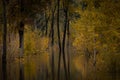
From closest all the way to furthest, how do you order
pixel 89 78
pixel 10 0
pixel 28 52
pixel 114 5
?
1. pixel 89 78
2. pixel 114 5
3. pixel 10 0
4. pixel 28 52

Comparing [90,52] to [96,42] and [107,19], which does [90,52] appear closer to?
[96,42]

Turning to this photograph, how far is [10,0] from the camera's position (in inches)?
1366

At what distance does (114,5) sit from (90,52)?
5.06 meters

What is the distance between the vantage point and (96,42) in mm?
26531

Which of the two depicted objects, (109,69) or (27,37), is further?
(27,37)

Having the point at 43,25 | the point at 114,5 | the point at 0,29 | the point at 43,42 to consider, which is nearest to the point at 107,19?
the point at 114,5

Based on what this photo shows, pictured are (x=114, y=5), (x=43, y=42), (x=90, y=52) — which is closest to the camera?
(x=114, y=5)

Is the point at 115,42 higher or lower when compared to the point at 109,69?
higher

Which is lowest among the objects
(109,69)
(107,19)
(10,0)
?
(109,69)

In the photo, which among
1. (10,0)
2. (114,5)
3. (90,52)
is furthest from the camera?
(10,0)

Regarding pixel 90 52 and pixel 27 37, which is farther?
pixel 27 37

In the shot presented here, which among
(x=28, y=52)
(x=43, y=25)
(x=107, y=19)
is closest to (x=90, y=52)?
(x=107, y=19)

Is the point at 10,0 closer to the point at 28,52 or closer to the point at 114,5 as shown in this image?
the point at 28,52

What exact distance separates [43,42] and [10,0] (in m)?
14.5
